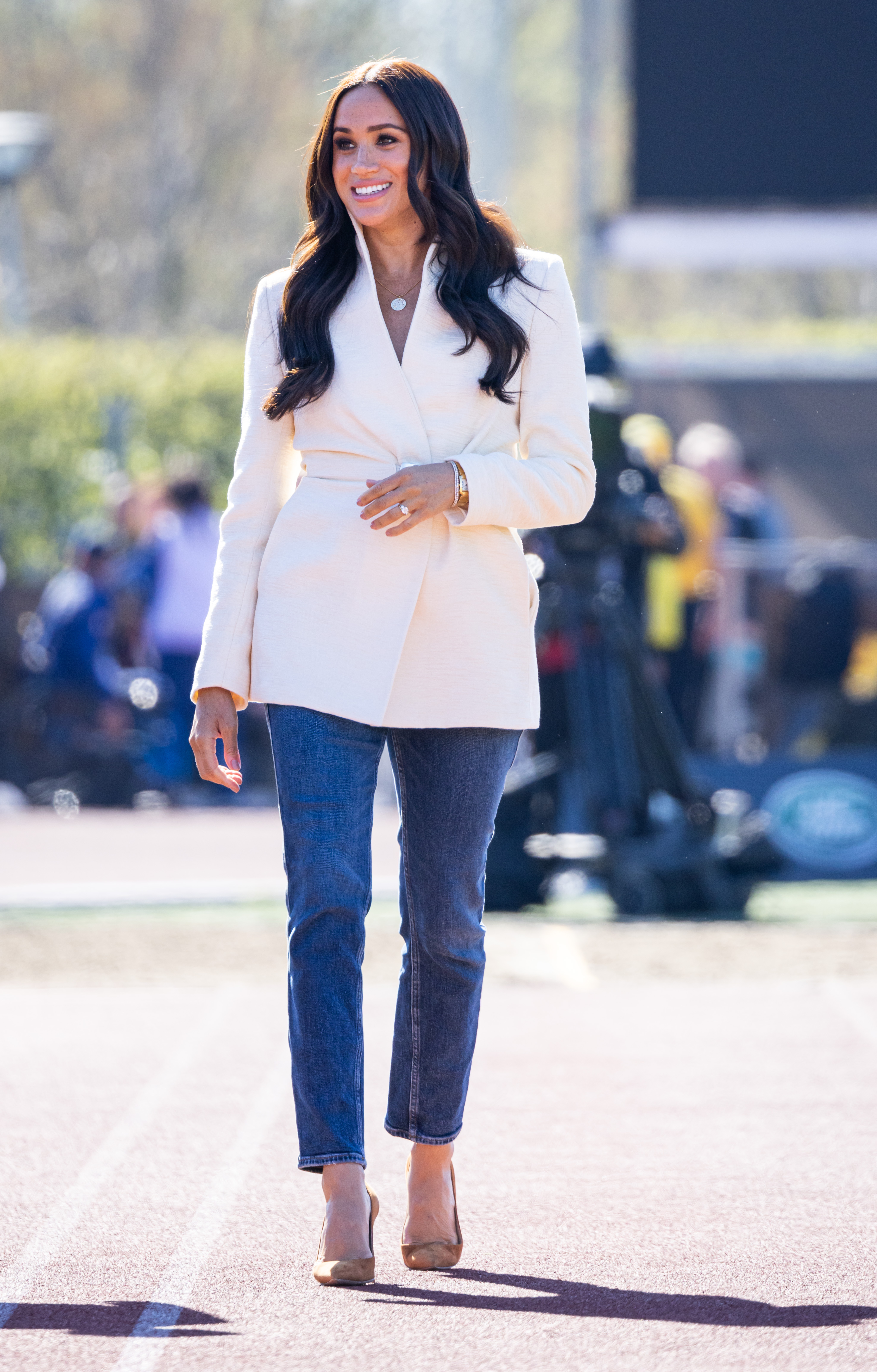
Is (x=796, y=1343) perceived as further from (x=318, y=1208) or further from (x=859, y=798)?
(x=859, y=798)

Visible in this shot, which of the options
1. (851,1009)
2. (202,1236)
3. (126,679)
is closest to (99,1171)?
(202,1236)

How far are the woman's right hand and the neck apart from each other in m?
Result: 0.75

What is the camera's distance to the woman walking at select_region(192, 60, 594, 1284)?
3.47 meters

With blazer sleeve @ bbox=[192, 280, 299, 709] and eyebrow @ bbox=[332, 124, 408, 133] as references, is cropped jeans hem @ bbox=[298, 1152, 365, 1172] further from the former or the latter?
eyebrow @ bbox=[332, 124, 408, 133]

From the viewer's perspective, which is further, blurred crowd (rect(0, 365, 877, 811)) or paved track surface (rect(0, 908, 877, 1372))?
blurred crowd (rect(0, 365, 877, 811))

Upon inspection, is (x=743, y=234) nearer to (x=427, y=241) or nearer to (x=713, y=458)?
(x=713, y=458)

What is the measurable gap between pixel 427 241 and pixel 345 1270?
1.68 meters

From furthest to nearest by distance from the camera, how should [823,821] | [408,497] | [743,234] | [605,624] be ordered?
[743,234]
[823,821]
[605,624]
[408,497]

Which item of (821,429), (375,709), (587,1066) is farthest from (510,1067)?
(821,429)

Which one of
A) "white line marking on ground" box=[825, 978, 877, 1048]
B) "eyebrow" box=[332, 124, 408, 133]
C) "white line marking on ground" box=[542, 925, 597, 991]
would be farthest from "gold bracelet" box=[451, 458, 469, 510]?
"white line marking on ground" box=[542, 925, 597, 991]

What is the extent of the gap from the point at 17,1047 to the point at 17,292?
2211 cm

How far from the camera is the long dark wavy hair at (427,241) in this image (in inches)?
139

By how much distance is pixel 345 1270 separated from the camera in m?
3.42

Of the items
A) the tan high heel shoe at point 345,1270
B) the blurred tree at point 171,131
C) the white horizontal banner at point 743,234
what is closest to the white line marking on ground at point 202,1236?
the tan high heel shoe at point 345,1270
